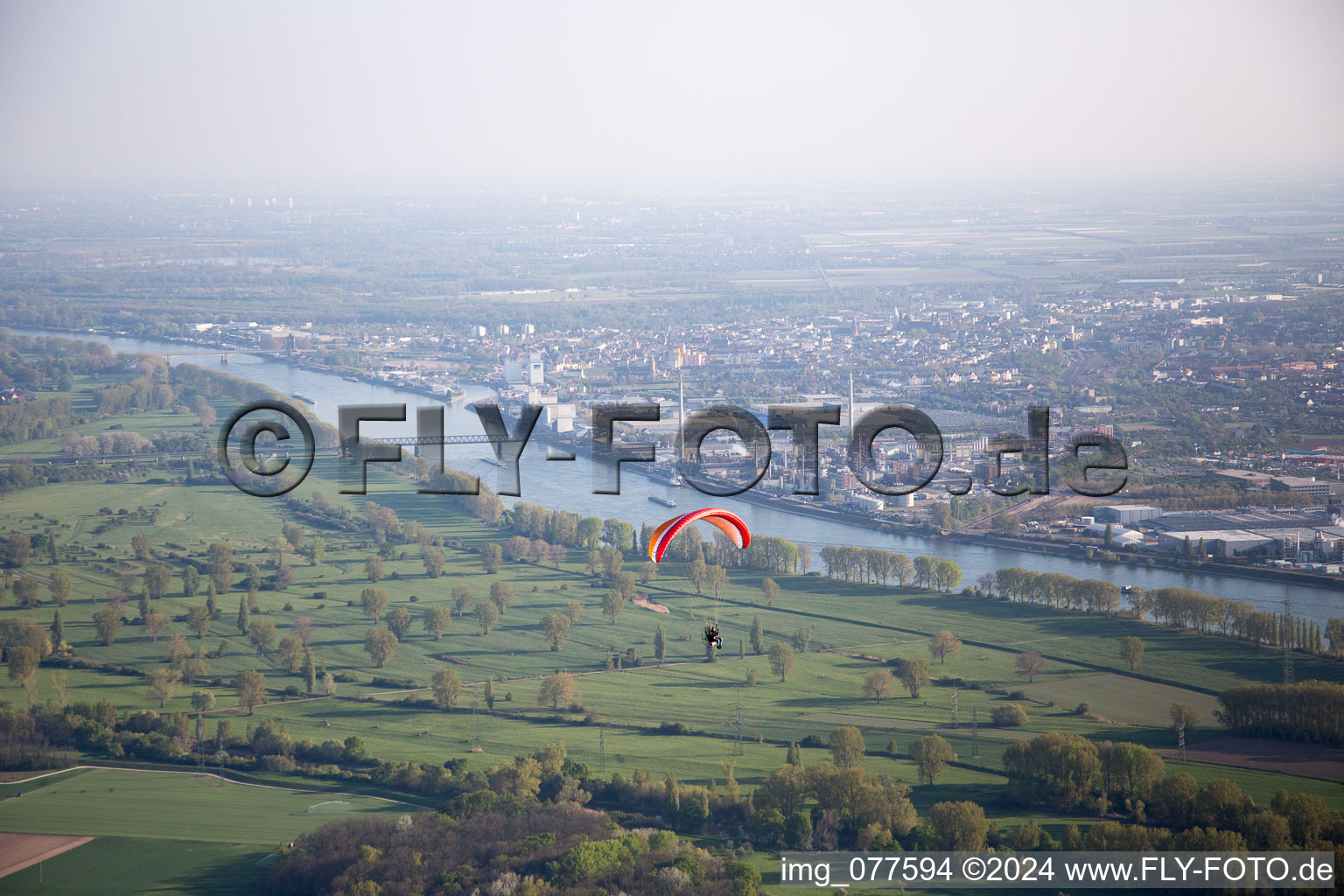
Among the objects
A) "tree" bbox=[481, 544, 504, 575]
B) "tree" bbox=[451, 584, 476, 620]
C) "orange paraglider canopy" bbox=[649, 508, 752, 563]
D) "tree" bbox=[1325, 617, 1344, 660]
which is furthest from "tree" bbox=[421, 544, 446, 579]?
"tree" bbox=[1325, 617, 1344, 660]

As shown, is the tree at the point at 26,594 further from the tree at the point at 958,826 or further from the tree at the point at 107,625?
the tree at the point at 958,826

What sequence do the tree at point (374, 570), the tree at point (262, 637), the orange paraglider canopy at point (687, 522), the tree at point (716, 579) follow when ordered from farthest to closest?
1. the tree at point (374, 570)
2. the tree at point (716, 579)
3. the tree at point (262, 637)
4. the orange paraglider canopy at point (687, 522)

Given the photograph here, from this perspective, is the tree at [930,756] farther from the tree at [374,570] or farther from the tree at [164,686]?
the tree at [374,570]

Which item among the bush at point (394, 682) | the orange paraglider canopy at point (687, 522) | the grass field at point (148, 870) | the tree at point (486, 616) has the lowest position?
the grass field at point (148, 870)

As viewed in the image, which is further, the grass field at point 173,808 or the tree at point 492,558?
the tree at point 492,558

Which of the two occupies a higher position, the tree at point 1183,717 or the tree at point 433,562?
the tree at point 433,562

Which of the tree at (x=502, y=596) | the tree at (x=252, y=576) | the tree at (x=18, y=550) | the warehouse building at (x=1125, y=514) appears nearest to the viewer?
the tree at (x=502, y=596)

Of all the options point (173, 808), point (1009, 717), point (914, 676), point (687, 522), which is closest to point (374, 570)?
point (173, 808)

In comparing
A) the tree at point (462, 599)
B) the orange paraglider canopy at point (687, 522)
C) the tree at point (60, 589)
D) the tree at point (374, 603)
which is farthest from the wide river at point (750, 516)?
the orange paraglider canopy at point (687, 522)
